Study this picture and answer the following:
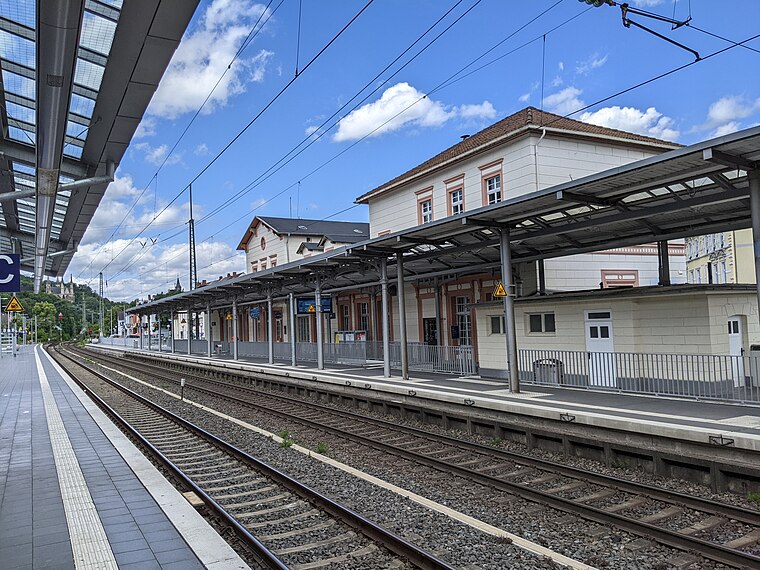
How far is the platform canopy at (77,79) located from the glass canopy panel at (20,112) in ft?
0.07

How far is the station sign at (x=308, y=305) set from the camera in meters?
26.7

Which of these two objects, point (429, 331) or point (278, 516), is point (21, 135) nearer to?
point (278, 516)

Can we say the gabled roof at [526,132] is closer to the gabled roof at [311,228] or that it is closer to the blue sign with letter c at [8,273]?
the gabled roof at [311,228]

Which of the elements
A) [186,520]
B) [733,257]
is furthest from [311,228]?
[186,520]

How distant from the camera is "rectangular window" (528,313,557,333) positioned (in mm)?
16625

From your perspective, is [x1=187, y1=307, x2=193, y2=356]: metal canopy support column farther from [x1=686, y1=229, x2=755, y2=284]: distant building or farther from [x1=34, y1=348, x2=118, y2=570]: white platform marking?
[x1=34, y1=348, x2=118, y2=570]: white platform marking

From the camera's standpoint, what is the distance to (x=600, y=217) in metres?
13.4

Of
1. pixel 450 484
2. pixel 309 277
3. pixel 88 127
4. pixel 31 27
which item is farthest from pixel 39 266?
pixel 450 484

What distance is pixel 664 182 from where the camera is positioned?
10.6 m

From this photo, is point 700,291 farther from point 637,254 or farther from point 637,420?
point 637,254

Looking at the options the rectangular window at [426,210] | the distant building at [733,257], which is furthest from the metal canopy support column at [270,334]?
the distant building at [733,257]

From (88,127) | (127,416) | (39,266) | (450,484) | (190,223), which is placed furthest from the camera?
(190,223)

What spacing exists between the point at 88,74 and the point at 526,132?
16.2 meters

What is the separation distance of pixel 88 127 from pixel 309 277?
1473 centimetres
